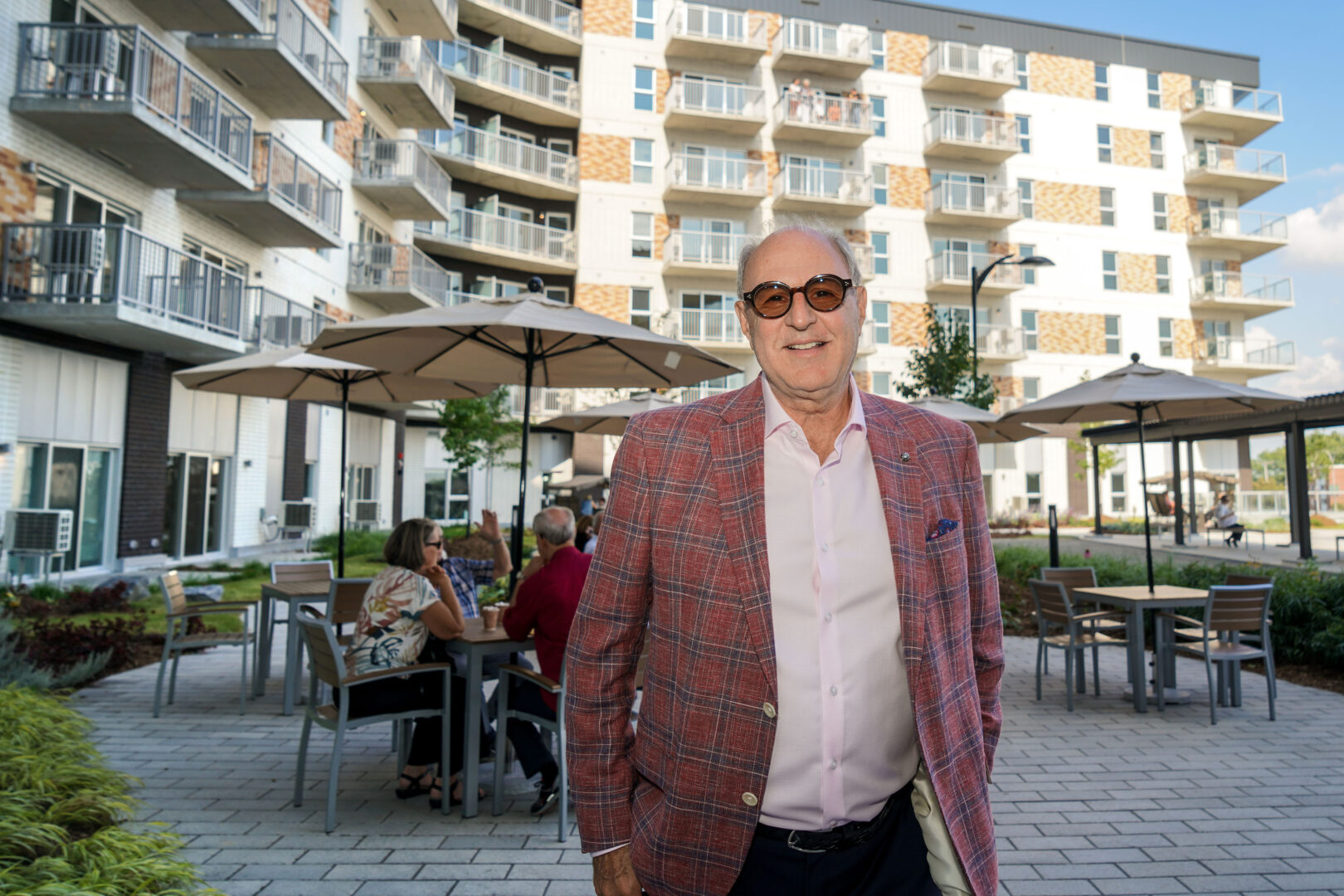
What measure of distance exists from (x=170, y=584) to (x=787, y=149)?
31259 millimetres

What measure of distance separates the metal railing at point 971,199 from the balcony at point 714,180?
23.6 feet

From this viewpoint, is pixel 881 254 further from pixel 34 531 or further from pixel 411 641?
pixel 411 641

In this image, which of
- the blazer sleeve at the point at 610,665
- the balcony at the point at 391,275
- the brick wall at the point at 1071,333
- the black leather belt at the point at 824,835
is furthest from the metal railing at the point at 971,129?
the black leather belt at the point at 824,835

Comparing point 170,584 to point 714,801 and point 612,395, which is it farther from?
point 612,395

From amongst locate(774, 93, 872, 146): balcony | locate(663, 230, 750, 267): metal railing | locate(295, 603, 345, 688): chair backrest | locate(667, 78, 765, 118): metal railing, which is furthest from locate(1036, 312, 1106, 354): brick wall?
locate(295, 603, 345, 688): chair backrest

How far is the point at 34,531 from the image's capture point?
41.3ft

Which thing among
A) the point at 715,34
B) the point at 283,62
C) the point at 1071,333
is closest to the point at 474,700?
the point at 283,62

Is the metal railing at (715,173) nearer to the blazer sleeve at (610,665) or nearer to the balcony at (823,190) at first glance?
the balcony at (823,190)

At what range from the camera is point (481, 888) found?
3.71 metres

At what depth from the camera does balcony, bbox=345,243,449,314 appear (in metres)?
25.6

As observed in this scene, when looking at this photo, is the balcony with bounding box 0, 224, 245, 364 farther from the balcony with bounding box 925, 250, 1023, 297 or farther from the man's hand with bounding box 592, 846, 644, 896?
the balcony with bounding box 925, 250, 1023, 297

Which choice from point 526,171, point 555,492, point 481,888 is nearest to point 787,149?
point 526,171

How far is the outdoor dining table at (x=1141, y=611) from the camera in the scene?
699 centimetres

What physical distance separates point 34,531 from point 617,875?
14273 millimetres
